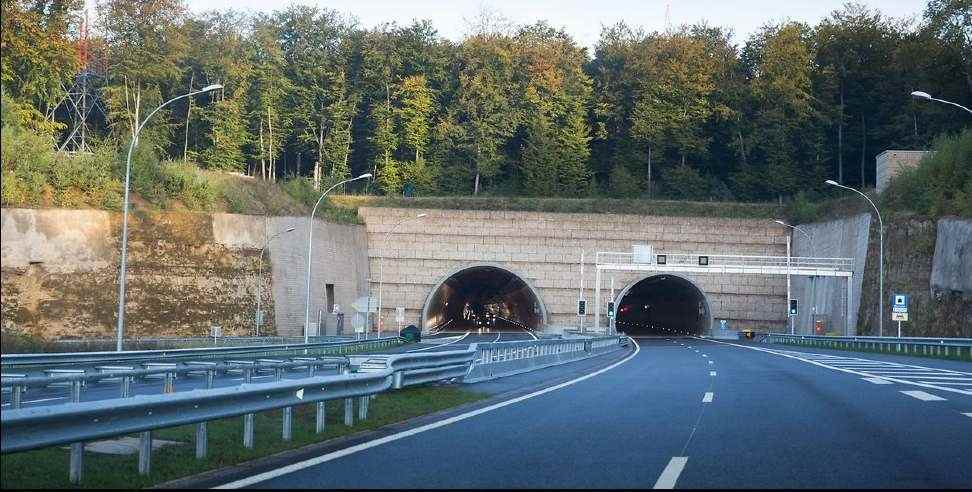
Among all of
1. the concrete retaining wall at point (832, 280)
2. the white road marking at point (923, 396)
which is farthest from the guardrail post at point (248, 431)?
the concrete retaining wall at point (832, 280)

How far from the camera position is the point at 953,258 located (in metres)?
55.5

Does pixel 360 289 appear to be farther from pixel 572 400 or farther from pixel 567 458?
pixel 567 458

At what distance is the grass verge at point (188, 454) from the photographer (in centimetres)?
955

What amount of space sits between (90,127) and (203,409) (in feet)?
261

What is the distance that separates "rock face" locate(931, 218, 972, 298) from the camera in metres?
53.8

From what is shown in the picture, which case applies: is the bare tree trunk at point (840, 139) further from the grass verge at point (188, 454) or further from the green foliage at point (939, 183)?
the grass verge at point (188, 454)

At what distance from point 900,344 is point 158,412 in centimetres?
4330

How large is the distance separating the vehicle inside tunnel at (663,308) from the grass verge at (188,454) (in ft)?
212

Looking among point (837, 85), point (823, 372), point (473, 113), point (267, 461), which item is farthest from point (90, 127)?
point (267, 461)

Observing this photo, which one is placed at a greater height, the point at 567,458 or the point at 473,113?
the point at 473,113

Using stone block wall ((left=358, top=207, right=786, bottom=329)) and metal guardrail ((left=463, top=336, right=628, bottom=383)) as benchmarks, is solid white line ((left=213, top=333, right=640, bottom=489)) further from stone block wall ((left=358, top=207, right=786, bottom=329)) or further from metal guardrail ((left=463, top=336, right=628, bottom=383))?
stone block wall ((left=358, top=207, right=786, bottom=329))

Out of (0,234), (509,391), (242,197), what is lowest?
(509,391)

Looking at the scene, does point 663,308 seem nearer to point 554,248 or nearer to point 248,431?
point 554,248

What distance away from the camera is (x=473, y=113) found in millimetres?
96188
